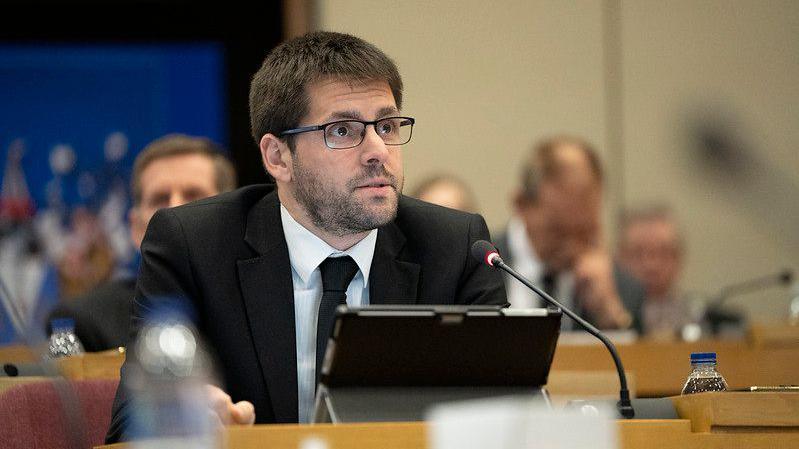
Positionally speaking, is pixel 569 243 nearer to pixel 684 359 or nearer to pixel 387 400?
pixel 684 359

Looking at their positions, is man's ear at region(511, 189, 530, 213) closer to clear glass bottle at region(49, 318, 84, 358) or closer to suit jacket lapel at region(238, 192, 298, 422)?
clear glass bottle at region(49, 318, 84, 358)

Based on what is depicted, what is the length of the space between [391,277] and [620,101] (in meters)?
5.24

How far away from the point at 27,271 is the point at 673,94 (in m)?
4.11

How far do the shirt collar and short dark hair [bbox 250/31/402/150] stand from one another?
280 mm

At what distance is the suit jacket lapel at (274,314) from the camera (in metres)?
2.84

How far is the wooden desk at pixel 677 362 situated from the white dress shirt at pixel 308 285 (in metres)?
2.03

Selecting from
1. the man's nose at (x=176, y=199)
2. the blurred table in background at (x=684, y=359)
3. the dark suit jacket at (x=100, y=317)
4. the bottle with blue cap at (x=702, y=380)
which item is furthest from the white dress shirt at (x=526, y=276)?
the bottle with blue cap at (x=702, y=380)

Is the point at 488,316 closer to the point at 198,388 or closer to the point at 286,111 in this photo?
the point at 198,388

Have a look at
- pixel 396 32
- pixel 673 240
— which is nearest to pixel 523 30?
pixel 396 32

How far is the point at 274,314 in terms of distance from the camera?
2.90 metres

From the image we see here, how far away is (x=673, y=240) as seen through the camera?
7238 millimetres

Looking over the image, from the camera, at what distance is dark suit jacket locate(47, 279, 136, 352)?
4453 mm

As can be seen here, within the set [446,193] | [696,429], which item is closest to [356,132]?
[696,429]

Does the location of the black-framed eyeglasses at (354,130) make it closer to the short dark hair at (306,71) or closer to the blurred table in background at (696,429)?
the short dark hair at (306,71)
